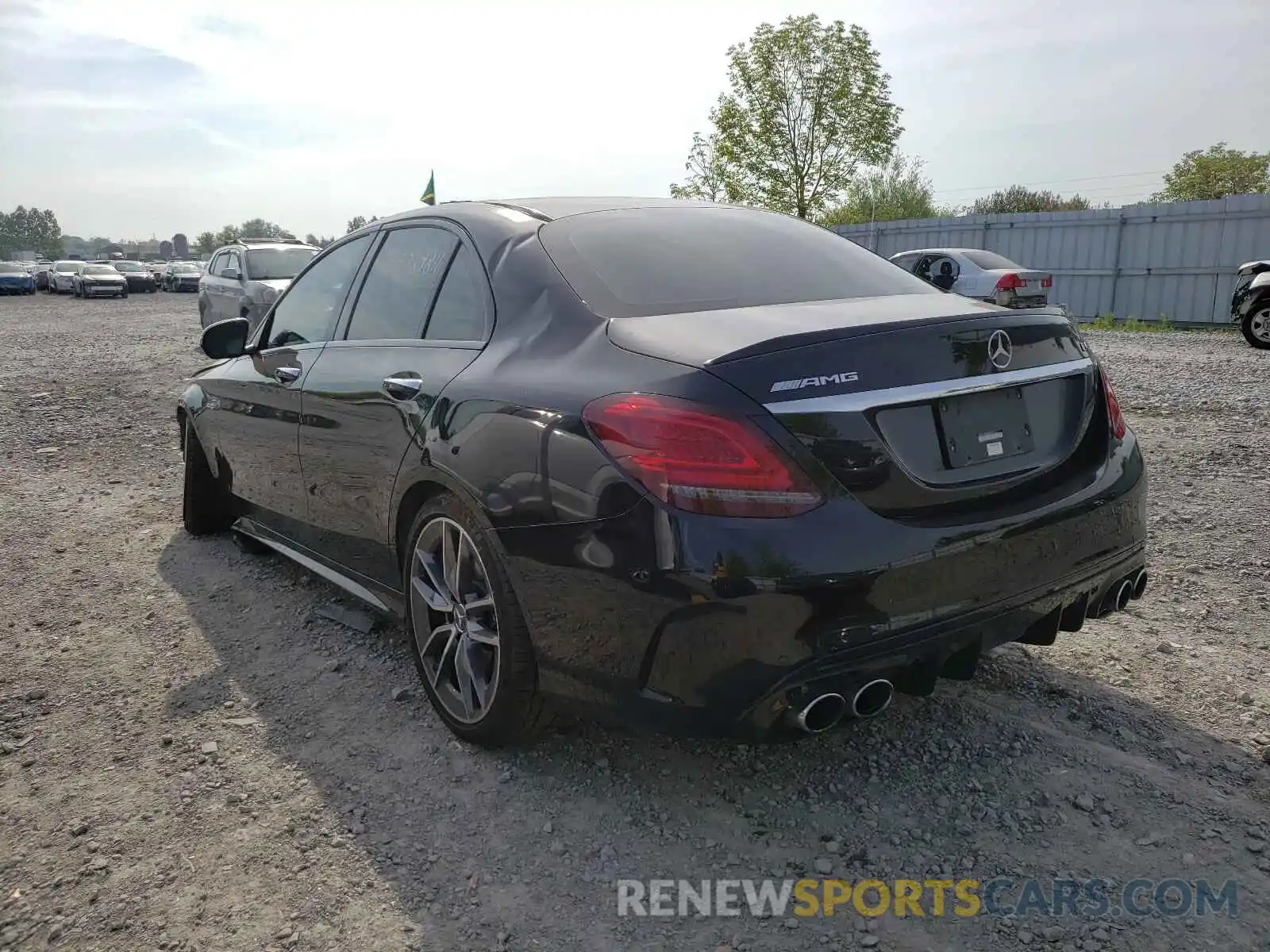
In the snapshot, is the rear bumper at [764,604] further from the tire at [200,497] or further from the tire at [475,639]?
the tire at [200,497]

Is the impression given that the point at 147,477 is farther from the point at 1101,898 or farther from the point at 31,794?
the point at 1101,898

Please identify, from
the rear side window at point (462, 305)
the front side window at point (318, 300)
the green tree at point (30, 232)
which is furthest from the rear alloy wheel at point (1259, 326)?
the green tree at point (30, 232)

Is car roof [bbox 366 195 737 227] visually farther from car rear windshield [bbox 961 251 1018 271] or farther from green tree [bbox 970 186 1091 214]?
green tree [bbox 970 186 1091 214]

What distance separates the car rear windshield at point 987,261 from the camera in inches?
621

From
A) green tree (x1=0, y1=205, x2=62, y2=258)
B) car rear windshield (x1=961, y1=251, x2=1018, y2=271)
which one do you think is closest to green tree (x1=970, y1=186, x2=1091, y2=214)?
car rear windshield (x1=961, y1=251, x2=1018, y2=271)

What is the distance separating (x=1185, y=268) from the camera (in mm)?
19328

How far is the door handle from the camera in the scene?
3.12m

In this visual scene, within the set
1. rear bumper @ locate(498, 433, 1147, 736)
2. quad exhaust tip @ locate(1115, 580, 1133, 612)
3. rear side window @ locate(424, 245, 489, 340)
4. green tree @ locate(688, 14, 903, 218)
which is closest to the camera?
rear bumper @ locate(498, 433, 1147, 736)

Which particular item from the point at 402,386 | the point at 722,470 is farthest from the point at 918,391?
the point at 402,386

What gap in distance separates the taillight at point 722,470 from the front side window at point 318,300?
83.5 inches

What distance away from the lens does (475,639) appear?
290cm

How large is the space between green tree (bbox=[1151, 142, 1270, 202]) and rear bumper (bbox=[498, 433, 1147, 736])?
50640mm

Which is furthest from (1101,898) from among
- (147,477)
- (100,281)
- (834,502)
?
(100,281)

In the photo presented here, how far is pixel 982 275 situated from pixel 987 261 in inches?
24.7
